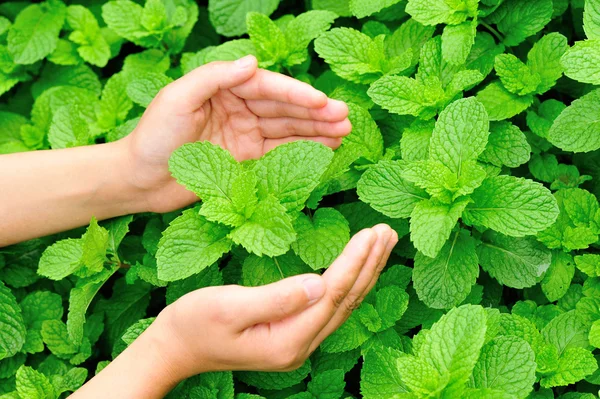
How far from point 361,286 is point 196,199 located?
648mm

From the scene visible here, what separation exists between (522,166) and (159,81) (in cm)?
106

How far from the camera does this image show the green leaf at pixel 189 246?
1.45m

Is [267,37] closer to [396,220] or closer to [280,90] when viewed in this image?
[280,90]

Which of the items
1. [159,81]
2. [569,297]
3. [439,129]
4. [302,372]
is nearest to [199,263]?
[302,372]

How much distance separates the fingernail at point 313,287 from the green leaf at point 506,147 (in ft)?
2.07

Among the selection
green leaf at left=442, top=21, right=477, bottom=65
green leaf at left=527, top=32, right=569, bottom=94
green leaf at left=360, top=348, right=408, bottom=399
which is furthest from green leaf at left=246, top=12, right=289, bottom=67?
green leaf at left=360, top=348, right=408, bottom=399

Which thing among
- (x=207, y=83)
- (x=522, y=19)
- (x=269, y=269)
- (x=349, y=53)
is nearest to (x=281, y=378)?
(x=269, y=269)

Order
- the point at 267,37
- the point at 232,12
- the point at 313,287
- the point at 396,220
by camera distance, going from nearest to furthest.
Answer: the point at 313,287, the point at 396,220, the point at 267,37, the point at 232,12

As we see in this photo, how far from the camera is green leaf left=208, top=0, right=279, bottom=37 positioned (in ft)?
7.11

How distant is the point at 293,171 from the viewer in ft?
4.91

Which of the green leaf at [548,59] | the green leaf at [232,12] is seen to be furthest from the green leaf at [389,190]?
the green leaf at [232,12]

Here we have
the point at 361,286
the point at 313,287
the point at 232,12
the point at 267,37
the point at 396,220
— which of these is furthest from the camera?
the point at 232,12

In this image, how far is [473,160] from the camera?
1.48 m

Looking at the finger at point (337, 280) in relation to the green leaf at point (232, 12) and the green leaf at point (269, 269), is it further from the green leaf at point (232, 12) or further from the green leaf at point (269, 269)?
the green leaf at point (232, 12)
